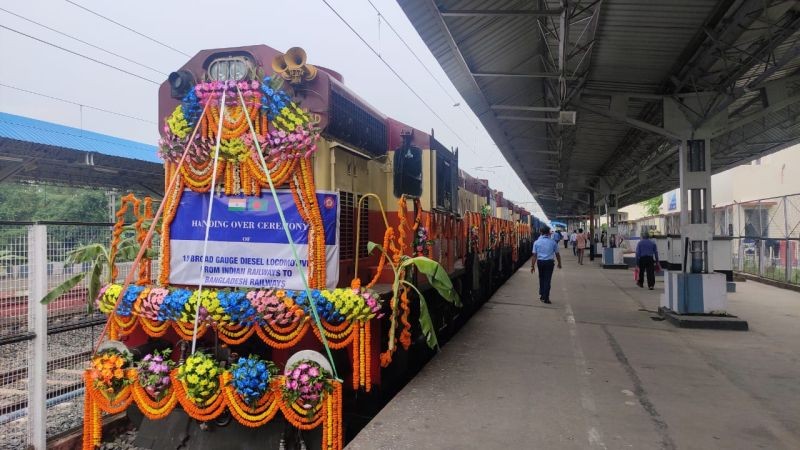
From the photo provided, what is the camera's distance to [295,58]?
392 centimetres

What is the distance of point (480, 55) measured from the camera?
9398mm

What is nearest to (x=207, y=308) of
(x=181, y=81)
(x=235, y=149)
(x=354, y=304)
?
(x=354, y=304)

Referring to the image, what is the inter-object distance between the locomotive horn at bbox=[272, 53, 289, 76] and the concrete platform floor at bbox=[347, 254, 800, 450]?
9.16 feet

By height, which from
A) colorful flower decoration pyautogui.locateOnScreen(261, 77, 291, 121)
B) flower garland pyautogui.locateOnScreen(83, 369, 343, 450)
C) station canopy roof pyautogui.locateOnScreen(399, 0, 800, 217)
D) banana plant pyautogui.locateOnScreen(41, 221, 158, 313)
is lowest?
flower garland pyautogui.locateOnScreen(83, 369, 343, 450)

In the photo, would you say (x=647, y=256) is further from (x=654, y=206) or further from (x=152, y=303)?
(x=654, y=206)

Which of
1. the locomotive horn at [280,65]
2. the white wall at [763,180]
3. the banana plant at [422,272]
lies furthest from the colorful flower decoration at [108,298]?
the white wall at [763,180]

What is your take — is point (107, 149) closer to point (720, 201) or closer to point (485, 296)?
point (485, 296)

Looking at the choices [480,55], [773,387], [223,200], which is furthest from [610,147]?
[223,200]

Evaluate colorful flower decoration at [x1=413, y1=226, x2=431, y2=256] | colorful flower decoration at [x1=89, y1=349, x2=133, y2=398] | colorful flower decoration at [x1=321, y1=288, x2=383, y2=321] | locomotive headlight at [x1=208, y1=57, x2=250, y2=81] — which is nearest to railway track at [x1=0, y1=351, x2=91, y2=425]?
colorful flower decoration at [x1=89, y1=349, x2=133, y2=398]

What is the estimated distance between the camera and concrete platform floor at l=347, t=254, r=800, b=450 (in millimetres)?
3855

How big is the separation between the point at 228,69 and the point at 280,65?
476mm

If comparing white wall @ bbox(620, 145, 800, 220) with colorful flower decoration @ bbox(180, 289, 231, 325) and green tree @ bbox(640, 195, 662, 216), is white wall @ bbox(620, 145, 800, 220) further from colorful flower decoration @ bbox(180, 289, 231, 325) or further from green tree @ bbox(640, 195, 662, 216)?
colorful flower decoration @ bbox(180, 289, 231, 325)

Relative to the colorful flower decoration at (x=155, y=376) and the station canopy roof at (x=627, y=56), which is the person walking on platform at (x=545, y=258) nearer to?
the station canopy roof at (x=627, y=56)

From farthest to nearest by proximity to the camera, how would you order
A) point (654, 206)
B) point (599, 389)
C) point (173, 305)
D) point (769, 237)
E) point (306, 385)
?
point (654, 206) → point (769, 237) → point (599, 389) → point (173, 305) → point (306, 385)
